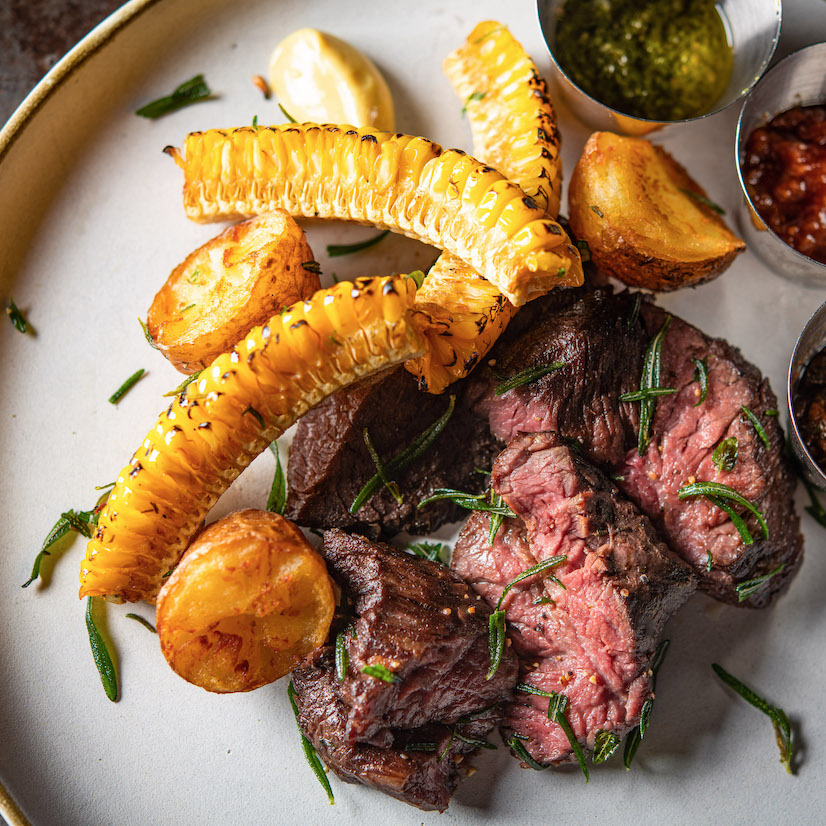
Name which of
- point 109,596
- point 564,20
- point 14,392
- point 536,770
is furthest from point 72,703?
point 564,20

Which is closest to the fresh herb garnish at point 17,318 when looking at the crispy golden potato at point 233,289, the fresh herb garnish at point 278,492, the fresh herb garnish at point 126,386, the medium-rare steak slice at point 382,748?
the fresh herb garnish at point 126,386

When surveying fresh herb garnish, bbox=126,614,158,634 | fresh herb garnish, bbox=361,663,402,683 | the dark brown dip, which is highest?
fresh herb garnish, bbox=126,614,158,634

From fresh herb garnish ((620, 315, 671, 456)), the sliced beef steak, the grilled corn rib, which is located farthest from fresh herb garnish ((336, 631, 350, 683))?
fresh herb garnish ((620, 315, 671, 456))

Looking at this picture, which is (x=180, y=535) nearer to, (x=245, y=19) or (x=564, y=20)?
(x=245, y=19)

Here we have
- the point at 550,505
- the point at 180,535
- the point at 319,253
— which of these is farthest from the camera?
the point at 319,253

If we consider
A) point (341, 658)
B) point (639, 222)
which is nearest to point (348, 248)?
point (639, 222)

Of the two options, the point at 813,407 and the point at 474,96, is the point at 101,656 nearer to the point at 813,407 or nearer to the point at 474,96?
the point at 474,96

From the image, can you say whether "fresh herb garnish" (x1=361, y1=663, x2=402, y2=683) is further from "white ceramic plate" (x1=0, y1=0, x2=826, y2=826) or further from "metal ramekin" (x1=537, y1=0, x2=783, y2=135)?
"metal ramekin" (x1=537, y1=0, x2=783, y2=135)
